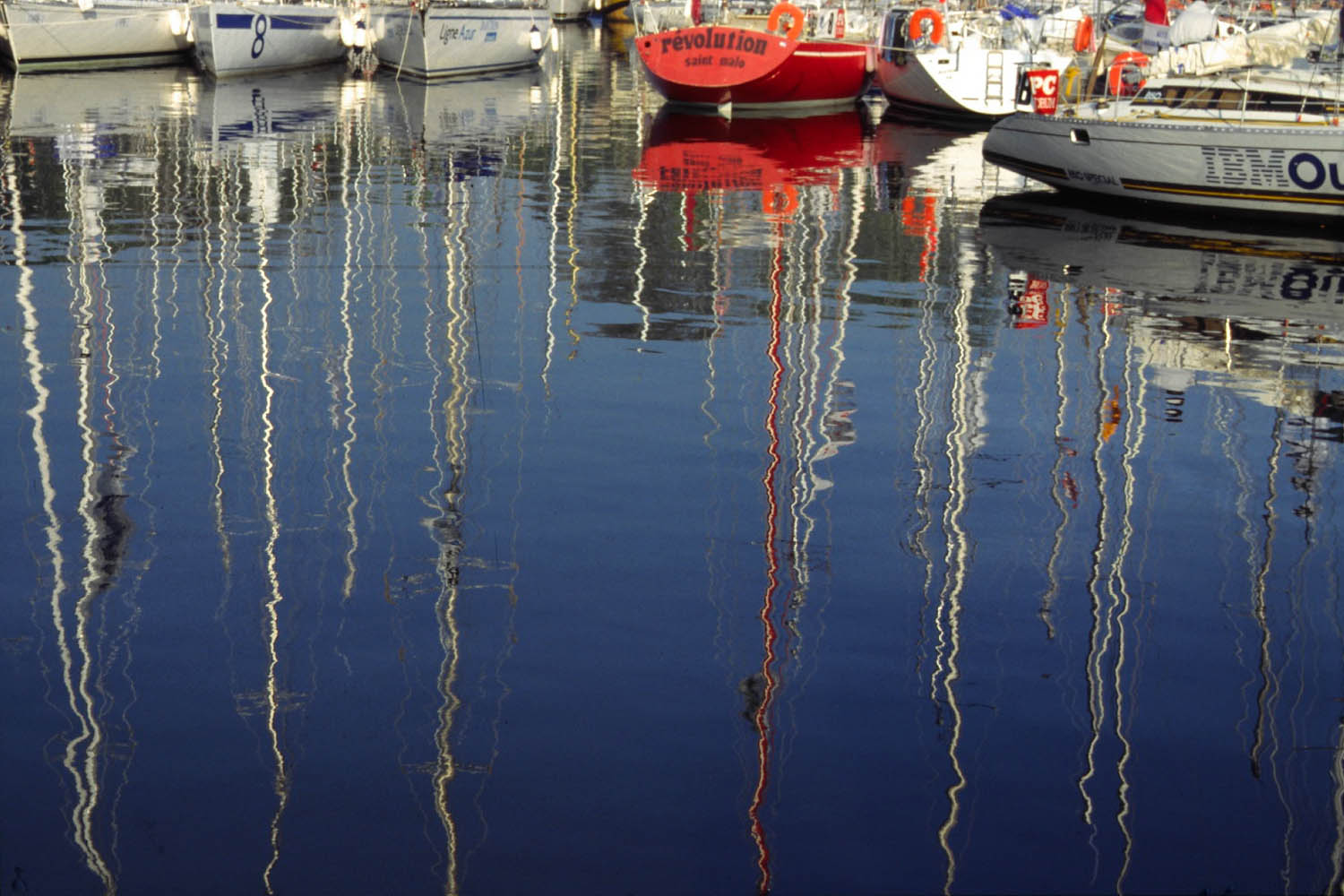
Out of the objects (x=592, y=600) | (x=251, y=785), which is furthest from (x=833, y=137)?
(x=251, y=785)

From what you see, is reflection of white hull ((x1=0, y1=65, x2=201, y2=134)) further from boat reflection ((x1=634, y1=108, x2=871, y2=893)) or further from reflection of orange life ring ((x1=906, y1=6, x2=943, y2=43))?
reflection of orange life ring ((x1=906, y1=6, x2=943, y2=43))

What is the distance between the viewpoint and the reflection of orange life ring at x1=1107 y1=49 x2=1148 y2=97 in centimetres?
2445

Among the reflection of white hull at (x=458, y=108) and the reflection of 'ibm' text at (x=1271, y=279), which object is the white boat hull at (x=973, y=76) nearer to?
the reflection of white hull at (x=458, y=108)

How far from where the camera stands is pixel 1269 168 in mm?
21203

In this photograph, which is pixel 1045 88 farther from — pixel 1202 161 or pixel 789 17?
pixel 1202 161

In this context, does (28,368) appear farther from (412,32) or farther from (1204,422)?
(412,32)

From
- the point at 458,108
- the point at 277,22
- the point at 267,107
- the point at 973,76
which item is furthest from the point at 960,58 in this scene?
the point at 277,22

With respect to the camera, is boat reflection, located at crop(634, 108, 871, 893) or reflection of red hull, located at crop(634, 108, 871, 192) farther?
reflection of red hull, located at crop(634, 108, 871, 192)

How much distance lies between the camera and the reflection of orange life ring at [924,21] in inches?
1497

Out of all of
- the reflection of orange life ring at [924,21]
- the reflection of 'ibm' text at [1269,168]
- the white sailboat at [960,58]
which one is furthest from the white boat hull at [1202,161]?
the reflection of orange life ring at [924,21]

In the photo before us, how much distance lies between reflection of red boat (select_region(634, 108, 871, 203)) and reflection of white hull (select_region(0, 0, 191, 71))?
52.7 feet

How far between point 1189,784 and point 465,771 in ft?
9.35

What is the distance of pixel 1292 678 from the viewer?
317 inches

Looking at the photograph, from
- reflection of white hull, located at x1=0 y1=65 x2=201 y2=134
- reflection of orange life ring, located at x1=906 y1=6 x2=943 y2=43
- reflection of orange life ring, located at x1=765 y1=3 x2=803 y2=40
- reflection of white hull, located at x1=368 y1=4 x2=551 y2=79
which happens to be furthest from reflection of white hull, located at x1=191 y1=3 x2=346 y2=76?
reflection of orange life ring, located at x1=906 y1=6 x2=943 y2=43
